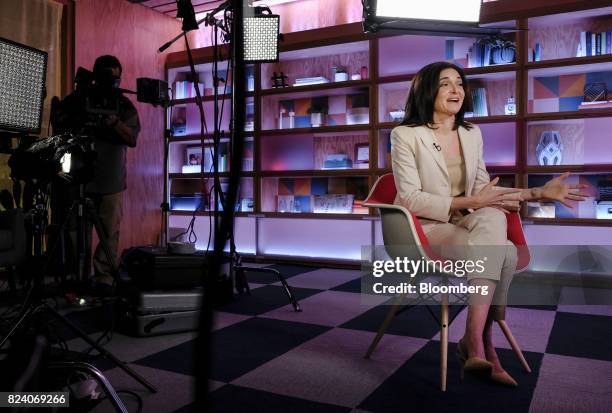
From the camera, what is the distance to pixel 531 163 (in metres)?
4.07

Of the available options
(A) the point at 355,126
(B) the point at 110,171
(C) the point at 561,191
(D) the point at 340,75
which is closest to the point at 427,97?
(C) the point at 561,191

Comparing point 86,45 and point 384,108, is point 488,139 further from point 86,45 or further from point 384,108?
point 86,45

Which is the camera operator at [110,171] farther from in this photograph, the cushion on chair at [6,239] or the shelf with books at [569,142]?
the shelf with books at [569,142]

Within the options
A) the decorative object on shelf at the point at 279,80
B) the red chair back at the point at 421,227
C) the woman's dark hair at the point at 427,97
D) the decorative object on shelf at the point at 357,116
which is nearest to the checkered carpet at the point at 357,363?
the red chair back at the point at 421,227

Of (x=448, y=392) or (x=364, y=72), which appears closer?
(x=448, y=392)

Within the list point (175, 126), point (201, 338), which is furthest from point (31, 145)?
point (175, 126)

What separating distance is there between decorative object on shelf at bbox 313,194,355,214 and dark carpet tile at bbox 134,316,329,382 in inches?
90.3

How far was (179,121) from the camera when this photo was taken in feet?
18.7

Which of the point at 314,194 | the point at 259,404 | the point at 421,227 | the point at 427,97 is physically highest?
the point at 427,97

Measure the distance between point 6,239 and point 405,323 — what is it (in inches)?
84.9

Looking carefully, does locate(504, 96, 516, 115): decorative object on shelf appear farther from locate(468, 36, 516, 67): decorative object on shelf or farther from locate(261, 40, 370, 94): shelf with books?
locate(261, 40, 370, 94): shelf with books

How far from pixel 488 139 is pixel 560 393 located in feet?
9.71

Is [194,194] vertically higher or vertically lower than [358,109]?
lower

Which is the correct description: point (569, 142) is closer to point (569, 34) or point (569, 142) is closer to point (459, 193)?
point (569, 34)
